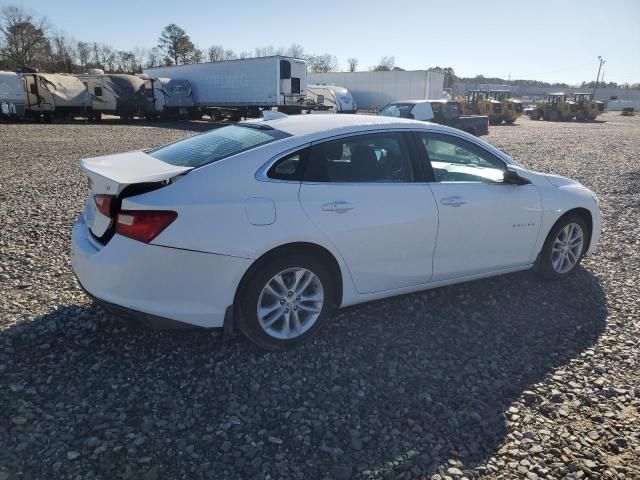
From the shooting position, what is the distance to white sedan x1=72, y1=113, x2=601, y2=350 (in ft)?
9.45

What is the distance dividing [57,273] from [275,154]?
8.95 ft

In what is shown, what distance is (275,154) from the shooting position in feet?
10.5

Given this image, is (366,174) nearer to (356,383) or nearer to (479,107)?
(356,383)

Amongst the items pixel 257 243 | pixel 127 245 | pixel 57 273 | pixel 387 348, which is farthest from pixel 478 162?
pixel 57 273

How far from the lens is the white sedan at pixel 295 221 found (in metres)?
2.88

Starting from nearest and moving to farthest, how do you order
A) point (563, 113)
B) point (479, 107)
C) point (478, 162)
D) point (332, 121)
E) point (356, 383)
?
1. point (356, 383)
2. point (332, 121)
3. point (478, 162)
4. point (479, 107)
5. point (563, 113)

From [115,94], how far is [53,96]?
10.7 feet

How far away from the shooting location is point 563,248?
467cm

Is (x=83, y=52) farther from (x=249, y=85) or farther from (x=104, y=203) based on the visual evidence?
(x=104, y=203)

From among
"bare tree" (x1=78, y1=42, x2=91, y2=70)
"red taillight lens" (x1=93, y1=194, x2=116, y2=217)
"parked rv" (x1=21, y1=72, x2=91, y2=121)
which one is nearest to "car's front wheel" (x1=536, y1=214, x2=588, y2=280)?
"red taillight lens" (x1=93, y1=194, x2=116, y2=217)

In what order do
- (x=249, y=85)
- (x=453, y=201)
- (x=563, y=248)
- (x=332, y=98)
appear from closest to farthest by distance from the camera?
1. (x=453, y=201)
2. (x=563, y=248)
3. (x=249, y=85)
4. (x=332, y=98)

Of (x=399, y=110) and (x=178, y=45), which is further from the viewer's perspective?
(x=178, y=45)

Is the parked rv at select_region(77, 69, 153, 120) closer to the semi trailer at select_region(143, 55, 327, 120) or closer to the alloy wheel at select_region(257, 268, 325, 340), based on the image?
the semi trailer at select_region(143, 55, 327, 120)

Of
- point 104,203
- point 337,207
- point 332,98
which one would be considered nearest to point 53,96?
point 332,98
